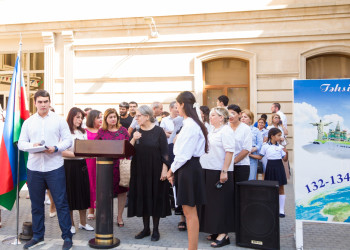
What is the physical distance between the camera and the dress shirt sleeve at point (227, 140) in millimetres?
4938

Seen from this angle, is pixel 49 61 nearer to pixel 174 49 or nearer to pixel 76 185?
pixel 174 49

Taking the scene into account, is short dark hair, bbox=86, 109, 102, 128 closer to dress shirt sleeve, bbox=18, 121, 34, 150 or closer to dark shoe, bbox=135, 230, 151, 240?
dress shirt sleeve, bbox=18, 121, 34, 150

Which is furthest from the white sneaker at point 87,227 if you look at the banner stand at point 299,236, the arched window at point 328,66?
the arched window at point 328,66

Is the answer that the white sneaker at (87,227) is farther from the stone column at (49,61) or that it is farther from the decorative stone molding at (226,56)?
the stone column at (49,61)

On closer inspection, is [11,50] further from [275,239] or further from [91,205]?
[275,239]

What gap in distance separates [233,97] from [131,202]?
7979 mm

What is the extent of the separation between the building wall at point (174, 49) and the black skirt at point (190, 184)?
7915 mm

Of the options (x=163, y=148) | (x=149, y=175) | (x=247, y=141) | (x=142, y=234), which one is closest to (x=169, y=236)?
(x=142, y=234)

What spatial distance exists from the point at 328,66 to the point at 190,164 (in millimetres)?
9357

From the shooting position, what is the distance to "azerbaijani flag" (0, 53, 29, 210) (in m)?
5.16

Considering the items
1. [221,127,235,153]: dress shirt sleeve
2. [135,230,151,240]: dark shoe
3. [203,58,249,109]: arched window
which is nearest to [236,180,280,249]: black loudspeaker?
[221,127,235,153]: dress shirt sleeve

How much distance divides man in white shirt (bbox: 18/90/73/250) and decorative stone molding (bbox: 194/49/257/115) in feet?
25.7

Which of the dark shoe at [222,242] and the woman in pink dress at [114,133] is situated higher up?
the woman in pink dress at [114,133]

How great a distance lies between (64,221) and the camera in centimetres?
489
